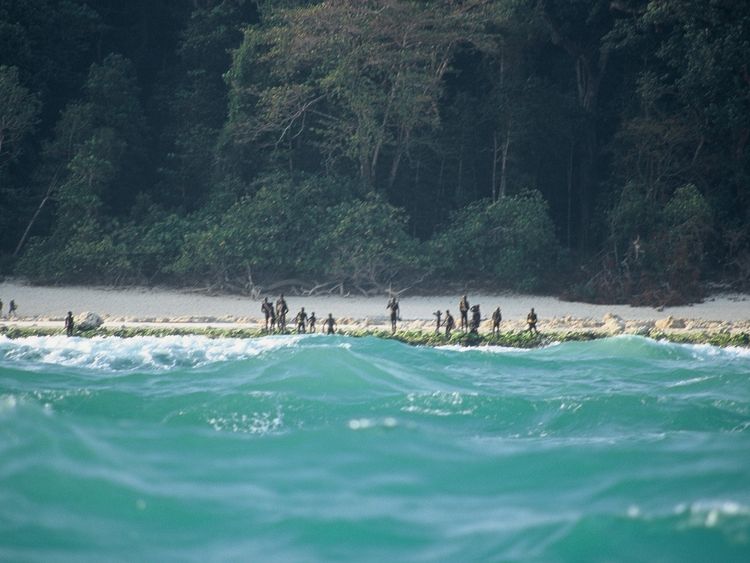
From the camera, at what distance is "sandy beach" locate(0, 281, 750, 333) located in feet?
78.3

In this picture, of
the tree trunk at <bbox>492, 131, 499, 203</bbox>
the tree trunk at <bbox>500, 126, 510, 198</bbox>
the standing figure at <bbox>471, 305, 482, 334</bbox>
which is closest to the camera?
the standing figure at <bbox>471, 305, 482, 334</bbox>

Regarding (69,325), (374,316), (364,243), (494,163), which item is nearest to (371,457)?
(69,325)

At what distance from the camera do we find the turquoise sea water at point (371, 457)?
11.1 meters

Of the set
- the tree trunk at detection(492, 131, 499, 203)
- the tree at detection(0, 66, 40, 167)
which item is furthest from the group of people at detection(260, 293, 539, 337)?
the tree at detection(0, 66, 40, 167)

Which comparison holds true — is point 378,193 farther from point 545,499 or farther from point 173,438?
point 545,499

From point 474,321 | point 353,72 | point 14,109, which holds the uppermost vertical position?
point 353,72

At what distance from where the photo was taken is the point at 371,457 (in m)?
13.9

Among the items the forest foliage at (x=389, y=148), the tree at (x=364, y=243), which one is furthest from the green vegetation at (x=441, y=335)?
the tree at (x=364, y=243)

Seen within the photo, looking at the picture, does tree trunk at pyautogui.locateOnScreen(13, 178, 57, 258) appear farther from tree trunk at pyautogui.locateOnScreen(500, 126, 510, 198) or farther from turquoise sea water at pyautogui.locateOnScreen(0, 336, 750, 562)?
tree trunk at pyautogui.locateOnScreen(500, 126, 510, 198)

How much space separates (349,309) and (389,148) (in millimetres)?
6474

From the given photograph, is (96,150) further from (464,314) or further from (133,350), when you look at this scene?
(464,314)

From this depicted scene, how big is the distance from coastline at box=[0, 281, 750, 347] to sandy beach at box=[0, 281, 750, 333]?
2cm

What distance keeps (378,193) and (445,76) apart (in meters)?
5.05

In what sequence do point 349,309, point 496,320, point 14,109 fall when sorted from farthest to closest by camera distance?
point 14,109 < point 349,309 < point 496,320
